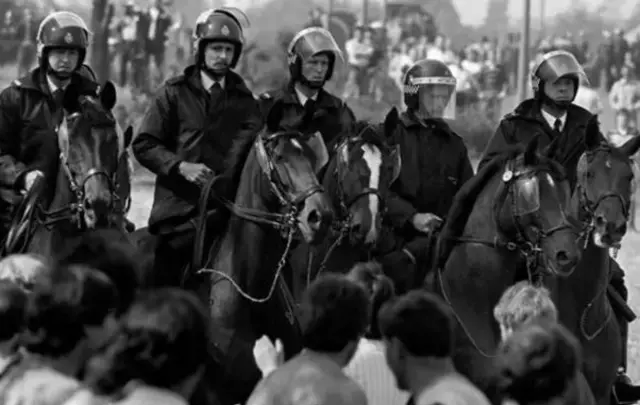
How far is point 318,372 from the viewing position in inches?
295

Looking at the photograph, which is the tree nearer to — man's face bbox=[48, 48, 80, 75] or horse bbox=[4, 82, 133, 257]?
man's face bbox=[48, 48, 80, 75]

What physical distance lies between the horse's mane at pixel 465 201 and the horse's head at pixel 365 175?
1.50 ft

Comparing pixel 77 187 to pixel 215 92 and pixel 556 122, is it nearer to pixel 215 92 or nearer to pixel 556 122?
pixel 215 92

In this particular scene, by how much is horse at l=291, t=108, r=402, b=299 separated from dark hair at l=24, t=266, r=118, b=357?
463 centimetres

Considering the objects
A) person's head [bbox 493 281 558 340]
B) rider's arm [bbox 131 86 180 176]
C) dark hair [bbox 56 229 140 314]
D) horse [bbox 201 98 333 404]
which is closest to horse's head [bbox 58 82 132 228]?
rider's arm [bbox 131 86 180 176]

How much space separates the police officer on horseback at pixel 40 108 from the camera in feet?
40.5

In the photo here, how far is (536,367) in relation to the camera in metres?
7.00

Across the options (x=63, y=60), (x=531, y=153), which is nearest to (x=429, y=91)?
(x=531, y=153)

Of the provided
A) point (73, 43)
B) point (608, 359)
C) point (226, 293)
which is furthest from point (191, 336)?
point (73, 43)

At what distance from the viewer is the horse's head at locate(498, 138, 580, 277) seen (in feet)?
37.7

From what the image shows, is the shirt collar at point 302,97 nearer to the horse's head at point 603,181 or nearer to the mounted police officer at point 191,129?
the mounted police officer at point 191,129

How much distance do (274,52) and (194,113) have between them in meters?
32.7

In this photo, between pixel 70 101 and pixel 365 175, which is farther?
pixel 365 175

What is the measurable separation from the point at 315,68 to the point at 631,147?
7.92ft
